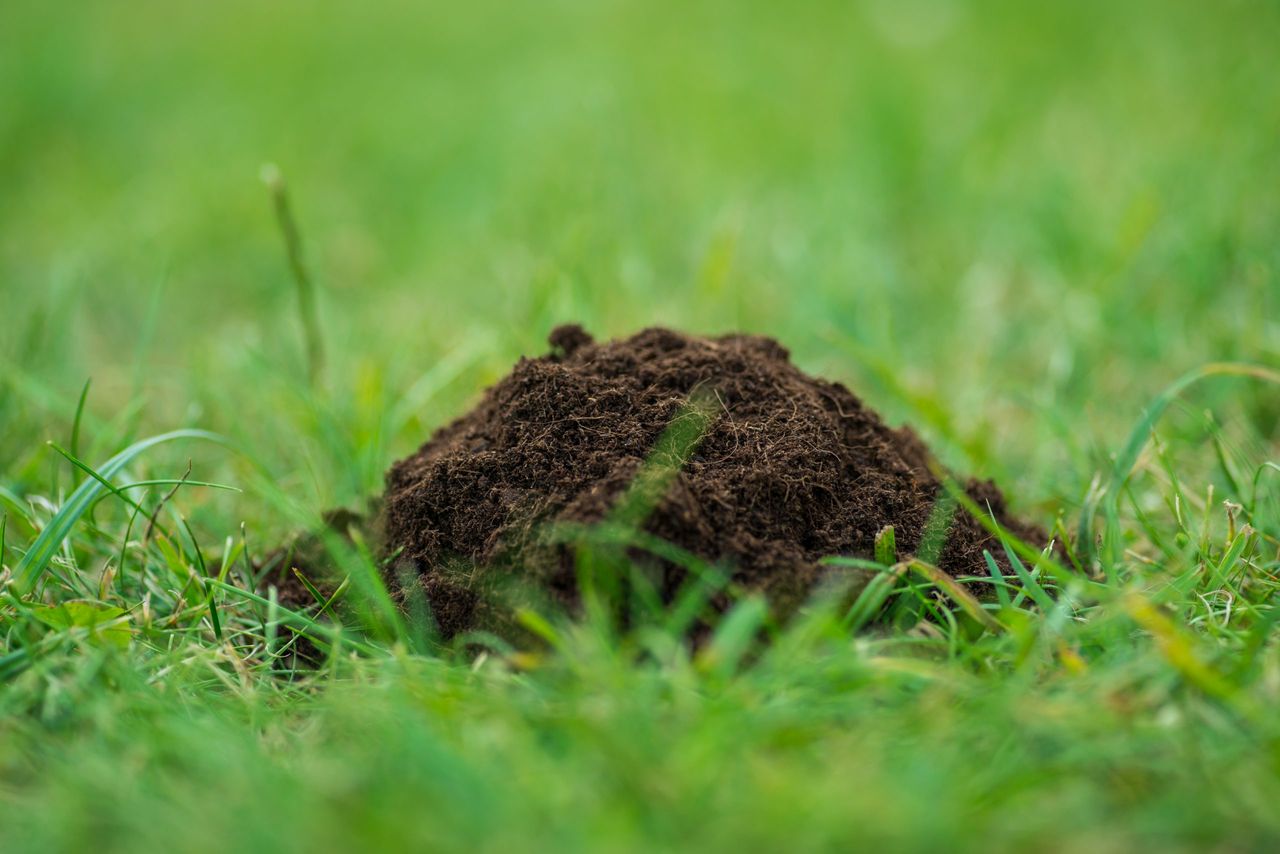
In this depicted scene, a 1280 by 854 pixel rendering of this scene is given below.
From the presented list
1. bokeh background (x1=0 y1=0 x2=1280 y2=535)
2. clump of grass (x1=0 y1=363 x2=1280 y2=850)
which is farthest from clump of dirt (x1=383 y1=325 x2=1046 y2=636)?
bokeh background (x1=0 y1=0 x2=1280 y2=535)

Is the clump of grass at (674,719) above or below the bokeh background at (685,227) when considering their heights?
below

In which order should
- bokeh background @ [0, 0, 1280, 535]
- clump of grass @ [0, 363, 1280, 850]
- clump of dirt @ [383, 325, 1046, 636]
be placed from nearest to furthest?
clump of grass @ [0, 363, 1280, 850]
clump of dirt @ [383, 325, 1046, 636]
bokeh background @ [0, 0, 1280, 535]

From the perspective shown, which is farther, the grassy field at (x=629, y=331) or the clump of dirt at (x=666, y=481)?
the clump of dirt at (x=666, y=481)

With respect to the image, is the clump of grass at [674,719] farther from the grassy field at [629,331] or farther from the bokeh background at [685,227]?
the bokeh background at [685,227]

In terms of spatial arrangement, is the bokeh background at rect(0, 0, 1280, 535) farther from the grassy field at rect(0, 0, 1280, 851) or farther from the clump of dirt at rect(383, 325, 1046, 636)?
the clump of dirt at rect(383, 325, 1046, 636)

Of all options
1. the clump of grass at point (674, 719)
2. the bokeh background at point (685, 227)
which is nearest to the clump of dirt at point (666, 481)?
the clump of grass at point (674, 719)

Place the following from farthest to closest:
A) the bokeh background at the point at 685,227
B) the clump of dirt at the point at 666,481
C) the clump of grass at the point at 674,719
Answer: the bokeh background at the point at 685,227 < the clump of dirt at the point at 666,481 < the clump of grass at the point at 674,719
